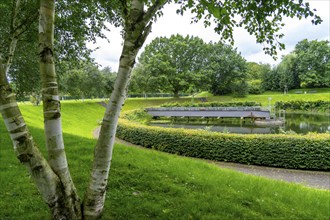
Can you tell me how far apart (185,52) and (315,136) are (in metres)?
37.6

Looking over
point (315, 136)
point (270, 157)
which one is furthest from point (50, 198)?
point (315, 136)

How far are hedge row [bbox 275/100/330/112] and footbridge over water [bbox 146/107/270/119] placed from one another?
58.1 ft

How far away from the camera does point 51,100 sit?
2719mm

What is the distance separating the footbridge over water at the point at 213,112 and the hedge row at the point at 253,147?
1546 centimetres

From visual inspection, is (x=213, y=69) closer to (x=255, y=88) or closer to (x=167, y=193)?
(x=255, y=88)

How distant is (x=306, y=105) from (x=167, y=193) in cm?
4201

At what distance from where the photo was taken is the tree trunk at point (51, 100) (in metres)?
2.64

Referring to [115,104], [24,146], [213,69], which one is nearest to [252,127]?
[115,104]

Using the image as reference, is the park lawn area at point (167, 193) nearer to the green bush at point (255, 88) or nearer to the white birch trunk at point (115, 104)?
the white birch trunk at point (115, 104)

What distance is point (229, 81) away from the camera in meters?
50.5

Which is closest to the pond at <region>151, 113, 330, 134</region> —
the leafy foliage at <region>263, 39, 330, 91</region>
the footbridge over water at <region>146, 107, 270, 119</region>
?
the footbridge over water at <region>146, 107, 270, 119</region>

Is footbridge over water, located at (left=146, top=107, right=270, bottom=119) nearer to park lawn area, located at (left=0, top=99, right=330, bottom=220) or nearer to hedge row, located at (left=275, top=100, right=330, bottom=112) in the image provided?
hedge row, located at (left=275, top=100, right=330, bottom=112)

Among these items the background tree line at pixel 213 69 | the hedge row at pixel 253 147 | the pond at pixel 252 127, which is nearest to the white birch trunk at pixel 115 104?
the hedge row at pixel 253 147

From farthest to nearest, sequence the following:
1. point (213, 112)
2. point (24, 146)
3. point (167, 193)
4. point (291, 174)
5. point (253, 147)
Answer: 1. point (213, 112)
2. point (253, 147)
3. point (291, 174)
4. point (167, 193)
5. point (24, 146)
